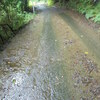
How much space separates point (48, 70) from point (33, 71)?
61cm

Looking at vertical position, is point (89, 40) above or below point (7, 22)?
below

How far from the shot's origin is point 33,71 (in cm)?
594

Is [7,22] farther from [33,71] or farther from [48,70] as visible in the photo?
[48,70]

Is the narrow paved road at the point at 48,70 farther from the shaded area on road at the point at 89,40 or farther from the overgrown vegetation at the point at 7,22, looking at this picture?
the overgrown vegetation at the point at 7,22

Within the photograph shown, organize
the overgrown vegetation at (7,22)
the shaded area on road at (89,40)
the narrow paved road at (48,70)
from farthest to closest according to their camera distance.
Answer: the overgrown vegetation at (7,22)
the shaded area on road at (89,40)
the narrow paved road at (48,70)

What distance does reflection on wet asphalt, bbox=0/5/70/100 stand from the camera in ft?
15.6

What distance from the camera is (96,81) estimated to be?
5137mm

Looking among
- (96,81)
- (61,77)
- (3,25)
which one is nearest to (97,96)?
(96,81)

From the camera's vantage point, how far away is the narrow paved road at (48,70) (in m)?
4.76

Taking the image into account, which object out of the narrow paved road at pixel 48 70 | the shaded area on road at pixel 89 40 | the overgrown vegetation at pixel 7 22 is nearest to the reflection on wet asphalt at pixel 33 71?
the narrow paved road at pixel 48 70

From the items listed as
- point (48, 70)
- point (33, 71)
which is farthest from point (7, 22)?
point (48, 70)

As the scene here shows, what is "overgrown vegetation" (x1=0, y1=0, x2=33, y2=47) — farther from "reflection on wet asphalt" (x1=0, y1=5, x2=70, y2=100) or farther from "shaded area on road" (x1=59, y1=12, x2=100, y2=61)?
"shaded area on road" (x1=59, y1=12, x2=100, y2=61)

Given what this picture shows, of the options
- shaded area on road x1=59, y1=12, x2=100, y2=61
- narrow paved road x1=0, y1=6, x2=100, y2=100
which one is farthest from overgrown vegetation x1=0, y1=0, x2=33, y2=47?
shaded area on road x1=59, y1=12, x2=100, y2=61

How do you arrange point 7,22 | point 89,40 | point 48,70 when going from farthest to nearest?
point 7,22, point 89,40, point 48,70
